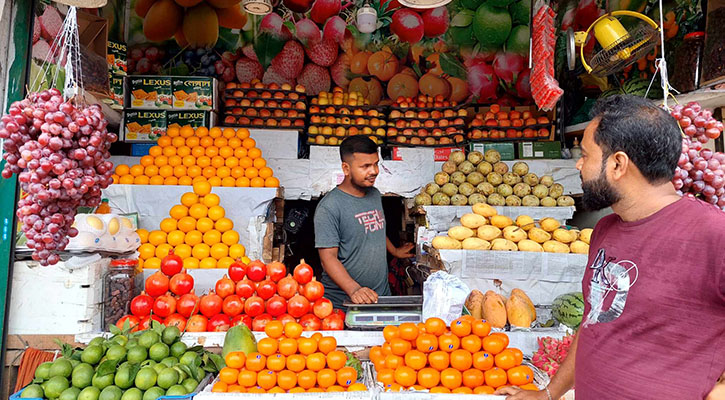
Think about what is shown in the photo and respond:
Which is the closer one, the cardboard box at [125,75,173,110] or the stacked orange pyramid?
the stacked orange pyramid

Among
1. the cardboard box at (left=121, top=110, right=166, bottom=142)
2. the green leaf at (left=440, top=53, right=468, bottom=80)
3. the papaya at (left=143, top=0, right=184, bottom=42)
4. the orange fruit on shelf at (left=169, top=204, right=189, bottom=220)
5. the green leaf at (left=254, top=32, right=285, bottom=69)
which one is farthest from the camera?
the green leaf at (left=440, top=53, right=468, bottom=80)

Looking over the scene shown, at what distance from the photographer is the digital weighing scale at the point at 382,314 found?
2.41 m

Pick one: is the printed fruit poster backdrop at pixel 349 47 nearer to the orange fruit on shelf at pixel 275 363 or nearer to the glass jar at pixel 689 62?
the glass jar at pixel 689 62

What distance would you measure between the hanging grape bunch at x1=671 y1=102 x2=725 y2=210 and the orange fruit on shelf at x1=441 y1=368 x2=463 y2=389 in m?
1.11

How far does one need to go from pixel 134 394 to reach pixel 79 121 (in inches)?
43.5

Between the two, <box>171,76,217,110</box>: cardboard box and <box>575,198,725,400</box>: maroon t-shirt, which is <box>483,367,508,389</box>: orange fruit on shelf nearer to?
<box>575,198,725,400</box>: maroon t-shirt

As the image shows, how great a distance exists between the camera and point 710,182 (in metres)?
1.71

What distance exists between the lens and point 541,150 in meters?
5.30

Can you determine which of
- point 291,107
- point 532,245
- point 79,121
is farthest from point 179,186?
point 532,245

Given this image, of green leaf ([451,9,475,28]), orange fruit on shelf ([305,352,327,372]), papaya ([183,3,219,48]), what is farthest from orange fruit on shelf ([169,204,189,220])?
green leaf ([451,9,475,28])

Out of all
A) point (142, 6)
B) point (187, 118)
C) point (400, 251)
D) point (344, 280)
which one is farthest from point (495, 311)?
point (142, 6)

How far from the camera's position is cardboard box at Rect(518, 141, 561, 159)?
17.3 feet

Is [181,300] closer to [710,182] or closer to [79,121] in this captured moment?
[79,121]

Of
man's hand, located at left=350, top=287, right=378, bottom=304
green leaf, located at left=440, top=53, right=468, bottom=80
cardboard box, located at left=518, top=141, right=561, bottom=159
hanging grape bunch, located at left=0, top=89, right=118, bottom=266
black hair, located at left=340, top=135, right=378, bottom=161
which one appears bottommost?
man's hand, located at left=350, top=287, right=378, bottom=304
